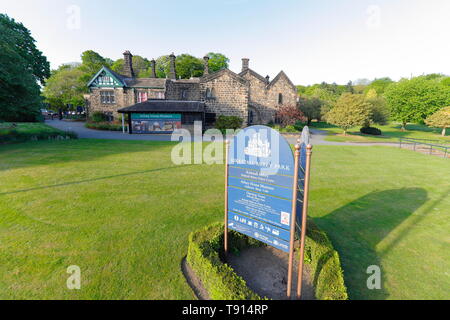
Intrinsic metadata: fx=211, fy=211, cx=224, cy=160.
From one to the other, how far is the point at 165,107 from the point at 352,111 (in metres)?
26.7

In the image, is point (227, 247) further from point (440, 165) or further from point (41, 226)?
point (440, 165)

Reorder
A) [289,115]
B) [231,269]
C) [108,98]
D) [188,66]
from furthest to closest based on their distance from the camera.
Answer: [188,66]
[108,98]
[289,115]
[231,269]

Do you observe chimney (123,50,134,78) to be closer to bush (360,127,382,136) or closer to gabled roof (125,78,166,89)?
gabled roof (125,78,166,89)

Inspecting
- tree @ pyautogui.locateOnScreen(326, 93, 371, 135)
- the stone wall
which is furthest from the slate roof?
tree @ pyautogui.locateOnScreen(326, 93, 371, 135)

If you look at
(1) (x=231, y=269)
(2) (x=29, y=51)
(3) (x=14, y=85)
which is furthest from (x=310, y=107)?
(2) (x=29, y=51)

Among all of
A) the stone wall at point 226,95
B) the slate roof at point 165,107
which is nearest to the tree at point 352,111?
the stone wall at point 226,95

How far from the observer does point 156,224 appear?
20.7 feet

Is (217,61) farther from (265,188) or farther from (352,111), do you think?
(265,188)

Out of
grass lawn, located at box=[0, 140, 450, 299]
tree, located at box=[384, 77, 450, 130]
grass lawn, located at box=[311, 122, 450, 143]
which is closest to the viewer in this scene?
grass lawn, located at box=[0, 140, 450, 299]

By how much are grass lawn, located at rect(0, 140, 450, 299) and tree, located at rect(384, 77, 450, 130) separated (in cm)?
4031

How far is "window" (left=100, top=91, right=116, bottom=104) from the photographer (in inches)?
1428

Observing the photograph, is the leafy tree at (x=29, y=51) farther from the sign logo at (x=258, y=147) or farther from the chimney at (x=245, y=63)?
the sign logo at (x=258, y=147)

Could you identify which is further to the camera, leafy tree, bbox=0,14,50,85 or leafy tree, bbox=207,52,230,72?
leafy tree, bbox=207,52,230,72

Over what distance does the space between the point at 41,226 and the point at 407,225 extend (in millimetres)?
10920
